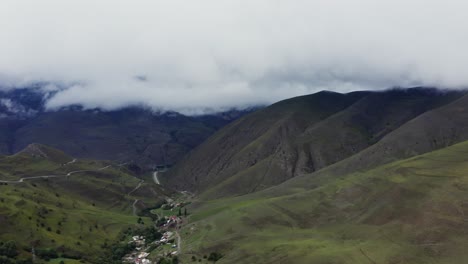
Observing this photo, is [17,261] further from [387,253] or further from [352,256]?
[387,253]

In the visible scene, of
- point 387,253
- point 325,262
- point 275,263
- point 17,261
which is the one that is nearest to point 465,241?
point 387,253

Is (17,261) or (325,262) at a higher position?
(17,261)

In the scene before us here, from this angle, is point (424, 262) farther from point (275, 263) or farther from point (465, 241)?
point (275, 263)

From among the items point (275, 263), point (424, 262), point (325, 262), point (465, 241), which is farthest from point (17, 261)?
point (465, 241)

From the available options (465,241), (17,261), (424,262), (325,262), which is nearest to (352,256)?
(325,262)

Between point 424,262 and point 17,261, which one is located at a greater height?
point 17,261

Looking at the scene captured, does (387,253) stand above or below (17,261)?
below

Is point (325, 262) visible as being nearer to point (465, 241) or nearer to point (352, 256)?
point (352, 256)
